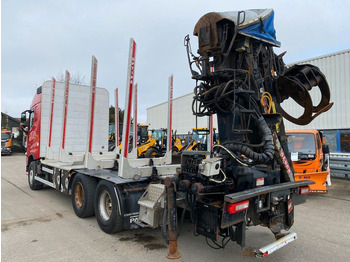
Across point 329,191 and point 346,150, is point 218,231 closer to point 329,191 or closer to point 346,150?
point 329,191

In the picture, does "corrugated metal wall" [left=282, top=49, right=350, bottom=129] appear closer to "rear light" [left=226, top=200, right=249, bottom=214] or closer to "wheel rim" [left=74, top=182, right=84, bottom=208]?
"rear light" [left=226, top=200, right=249, bottom=214]

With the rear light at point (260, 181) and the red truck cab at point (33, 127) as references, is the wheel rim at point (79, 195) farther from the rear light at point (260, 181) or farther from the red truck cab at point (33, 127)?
the rear light at point (260, 181)

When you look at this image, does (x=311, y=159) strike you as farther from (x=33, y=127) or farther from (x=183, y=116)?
(x=183, y=116)

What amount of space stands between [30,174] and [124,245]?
21.1 feet

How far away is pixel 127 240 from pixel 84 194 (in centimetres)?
150

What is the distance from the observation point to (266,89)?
14.4 ft

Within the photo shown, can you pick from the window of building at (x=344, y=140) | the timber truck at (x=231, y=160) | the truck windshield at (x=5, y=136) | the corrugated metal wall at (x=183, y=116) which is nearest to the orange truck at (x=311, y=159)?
the timber truck at (x=231, y=160)

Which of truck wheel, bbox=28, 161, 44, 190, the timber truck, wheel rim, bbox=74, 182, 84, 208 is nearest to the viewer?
the timber truck

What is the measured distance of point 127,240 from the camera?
473cm

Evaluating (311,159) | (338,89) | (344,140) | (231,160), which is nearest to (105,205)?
(231,160)

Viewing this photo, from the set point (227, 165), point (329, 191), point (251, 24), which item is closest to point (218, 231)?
point (227, 165)

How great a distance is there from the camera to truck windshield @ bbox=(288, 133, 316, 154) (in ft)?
27.8

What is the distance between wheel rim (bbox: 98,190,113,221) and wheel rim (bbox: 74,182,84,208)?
930mm

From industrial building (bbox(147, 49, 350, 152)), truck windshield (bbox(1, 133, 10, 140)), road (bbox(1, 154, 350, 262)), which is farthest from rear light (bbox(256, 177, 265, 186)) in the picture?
truck windshield (bbox(1, 133, 10, 140))
